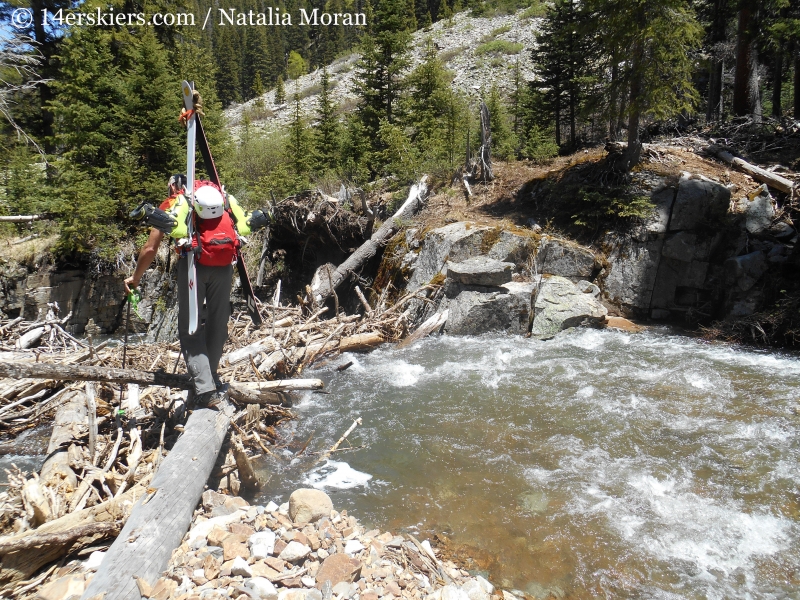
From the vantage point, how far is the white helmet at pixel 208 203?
14.6ft

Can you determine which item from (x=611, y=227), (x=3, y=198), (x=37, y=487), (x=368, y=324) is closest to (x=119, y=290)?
(x=3, y=198)

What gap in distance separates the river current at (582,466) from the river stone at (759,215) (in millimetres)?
3396

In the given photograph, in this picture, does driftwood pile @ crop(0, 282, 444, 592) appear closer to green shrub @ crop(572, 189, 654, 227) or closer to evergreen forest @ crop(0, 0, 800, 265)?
green shrub @ crop(572, 189, 654, 227)

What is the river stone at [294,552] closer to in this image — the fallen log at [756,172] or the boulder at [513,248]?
the boulder at [513,248]

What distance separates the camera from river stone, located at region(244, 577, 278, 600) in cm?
292

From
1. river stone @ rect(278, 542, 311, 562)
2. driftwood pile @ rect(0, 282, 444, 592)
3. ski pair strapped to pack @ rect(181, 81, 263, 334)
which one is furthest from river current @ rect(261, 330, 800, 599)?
ski pair strapped to pack @ rect(181, 81, 263, 334)

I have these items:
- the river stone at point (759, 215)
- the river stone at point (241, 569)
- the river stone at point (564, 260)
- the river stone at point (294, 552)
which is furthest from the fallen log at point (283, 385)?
the river stone at point (759, 215)

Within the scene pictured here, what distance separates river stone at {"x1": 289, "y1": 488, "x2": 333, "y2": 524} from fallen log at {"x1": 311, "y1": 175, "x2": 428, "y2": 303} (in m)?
7.46

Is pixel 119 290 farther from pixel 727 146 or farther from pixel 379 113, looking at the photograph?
pixel 727 146

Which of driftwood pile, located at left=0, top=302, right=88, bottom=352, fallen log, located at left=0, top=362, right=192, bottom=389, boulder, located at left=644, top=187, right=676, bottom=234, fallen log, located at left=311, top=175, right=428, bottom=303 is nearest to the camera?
fallen log, located at left=0, top=362, right=192, bottom=389

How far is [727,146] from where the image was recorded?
13.3 m

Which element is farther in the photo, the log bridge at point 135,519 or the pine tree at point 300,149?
the pine tree at point 300,149

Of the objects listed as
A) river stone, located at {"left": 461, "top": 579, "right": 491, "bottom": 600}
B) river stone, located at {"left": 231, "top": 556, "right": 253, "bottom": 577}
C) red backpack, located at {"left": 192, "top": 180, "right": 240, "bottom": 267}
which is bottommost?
river stone, located at {"left": 461, "top": 579, "right": 491, "bottom": 600}

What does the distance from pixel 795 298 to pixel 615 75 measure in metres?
7.33
